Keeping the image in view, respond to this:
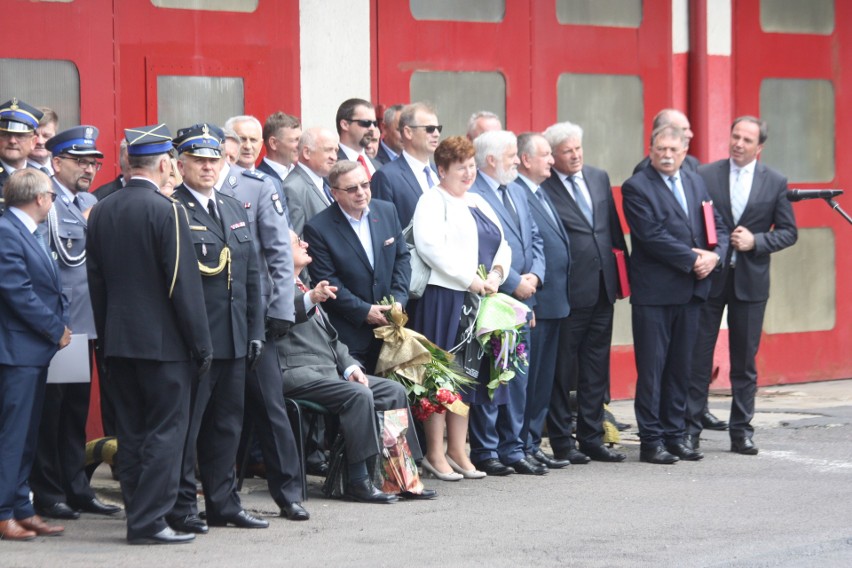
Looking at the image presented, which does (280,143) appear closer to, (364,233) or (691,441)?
(364,233)

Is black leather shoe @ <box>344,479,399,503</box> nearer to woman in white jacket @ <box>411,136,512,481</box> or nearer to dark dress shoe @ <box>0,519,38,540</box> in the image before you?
woman in white jacket @ <box>411,136,512,481</box>

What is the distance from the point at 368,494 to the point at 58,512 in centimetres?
157

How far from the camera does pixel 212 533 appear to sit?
7309mm

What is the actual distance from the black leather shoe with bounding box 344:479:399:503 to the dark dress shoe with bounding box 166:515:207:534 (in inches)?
44.3

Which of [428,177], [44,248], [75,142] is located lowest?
[44,248]

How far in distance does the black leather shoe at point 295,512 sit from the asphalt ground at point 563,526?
0.14ft

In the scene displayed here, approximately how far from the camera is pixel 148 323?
6.86 metres

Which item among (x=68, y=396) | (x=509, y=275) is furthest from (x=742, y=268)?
(x=68, y=396)

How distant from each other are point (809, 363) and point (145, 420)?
7882 mm

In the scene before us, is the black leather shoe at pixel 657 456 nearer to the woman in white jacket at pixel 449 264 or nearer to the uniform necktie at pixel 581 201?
the woman in white jacket at pixel 449 264

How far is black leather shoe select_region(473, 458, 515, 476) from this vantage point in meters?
9.12

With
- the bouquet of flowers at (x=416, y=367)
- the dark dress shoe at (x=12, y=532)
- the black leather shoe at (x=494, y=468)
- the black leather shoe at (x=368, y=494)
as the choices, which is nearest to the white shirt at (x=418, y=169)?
the bouquet of flowers at (x=416, y=367)

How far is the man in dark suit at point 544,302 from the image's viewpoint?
31.0ft

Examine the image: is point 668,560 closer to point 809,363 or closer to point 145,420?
point 145,420
